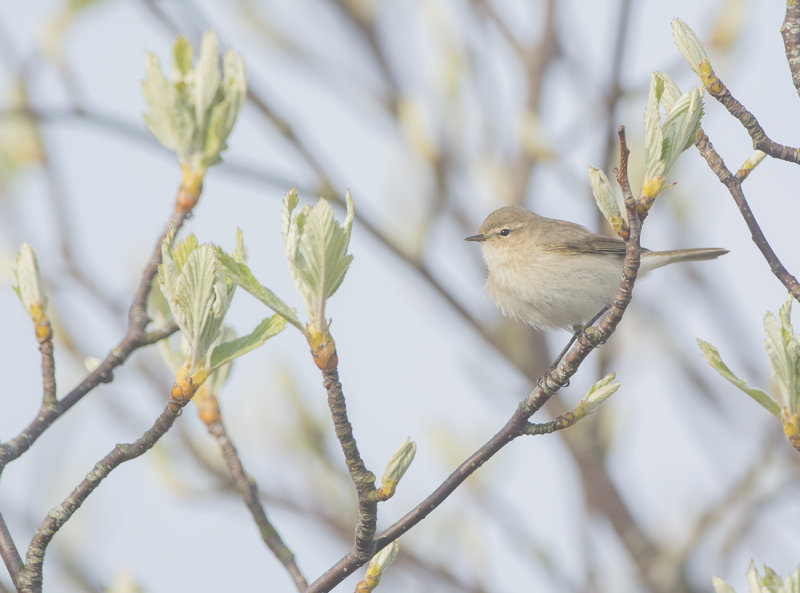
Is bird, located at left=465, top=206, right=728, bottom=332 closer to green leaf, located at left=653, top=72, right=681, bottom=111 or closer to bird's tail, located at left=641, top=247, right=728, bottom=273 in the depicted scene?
bird's tail, located at left=641, top=247, right=728, bottom=273

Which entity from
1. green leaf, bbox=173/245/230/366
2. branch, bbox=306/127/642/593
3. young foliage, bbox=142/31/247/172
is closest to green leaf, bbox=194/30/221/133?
young foliage, bbox=142/31/247/172

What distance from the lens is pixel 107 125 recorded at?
11.0ft

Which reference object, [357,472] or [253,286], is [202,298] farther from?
[357,472]

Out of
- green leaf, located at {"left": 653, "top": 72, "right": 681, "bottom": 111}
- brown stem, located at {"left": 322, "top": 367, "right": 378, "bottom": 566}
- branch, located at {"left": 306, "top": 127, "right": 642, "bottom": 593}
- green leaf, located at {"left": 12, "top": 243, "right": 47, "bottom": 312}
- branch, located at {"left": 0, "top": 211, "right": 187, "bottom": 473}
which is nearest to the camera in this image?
brown stem, located at {"left": 322, "top": 367, "right": 378, "bottom": 566}

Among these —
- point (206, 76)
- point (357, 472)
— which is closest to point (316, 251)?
point (357, 472)

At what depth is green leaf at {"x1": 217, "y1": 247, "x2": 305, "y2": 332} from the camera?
1.74 metres

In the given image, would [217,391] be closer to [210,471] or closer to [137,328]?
[137,328]

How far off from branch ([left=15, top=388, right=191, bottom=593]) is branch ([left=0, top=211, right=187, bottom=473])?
0.21 m

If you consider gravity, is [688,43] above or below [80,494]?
above

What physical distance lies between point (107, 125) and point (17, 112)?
1.31 feet

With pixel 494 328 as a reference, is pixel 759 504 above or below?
below

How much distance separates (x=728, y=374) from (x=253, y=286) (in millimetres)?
1020

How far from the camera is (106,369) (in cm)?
232

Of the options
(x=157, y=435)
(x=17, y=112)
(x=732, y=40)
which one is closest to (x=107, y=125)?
(x=17, y=112)
